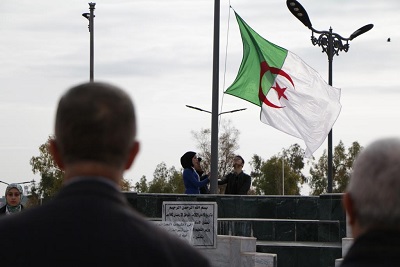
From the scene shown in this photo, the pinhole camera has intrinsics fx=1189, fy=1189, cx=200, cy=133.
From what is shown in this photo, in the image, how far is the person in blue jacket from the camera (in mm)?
19969

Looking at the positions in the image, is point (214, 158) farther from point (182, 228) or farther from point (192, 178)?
point (182, 228)

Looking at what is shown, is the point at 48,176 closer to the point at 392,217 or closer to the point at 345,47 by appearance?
the point at 345,47

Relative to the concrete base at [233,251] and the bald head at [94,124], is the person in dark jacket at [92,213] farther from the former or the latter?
the concrete base at [233,251]

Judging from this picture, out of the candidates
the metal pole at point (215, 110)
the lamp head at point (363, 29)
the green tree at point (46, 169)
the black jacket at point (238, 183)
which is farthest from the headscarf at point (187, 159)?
the green tree at point (46, 169)

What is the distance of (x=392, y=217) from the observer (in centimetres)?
293

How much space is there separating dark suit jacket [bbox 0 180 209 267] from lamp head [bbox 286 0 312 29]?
25868 millimetres

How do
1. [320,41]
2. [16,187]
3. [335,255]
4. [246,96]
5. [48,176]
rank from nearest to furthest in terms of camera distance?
[16,187] < [335,255] < [246,96] < [320,41] < [48,176]

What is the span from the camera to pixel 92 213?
2.82m

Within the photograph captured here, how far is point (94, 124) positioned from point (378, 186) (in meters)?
0.71

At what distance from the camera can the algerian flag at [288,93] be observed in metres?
24.2

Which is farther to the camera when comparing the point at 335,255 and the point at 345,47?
the point at 345,47

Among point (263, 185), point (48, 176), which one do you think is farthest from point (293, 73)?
point (263, 185)

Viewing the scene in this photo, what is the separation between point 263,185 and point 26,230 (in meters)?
89.3

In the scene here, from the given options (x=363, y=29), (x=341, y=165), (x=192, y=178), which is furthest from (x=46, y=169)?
(x=192, y=178)
